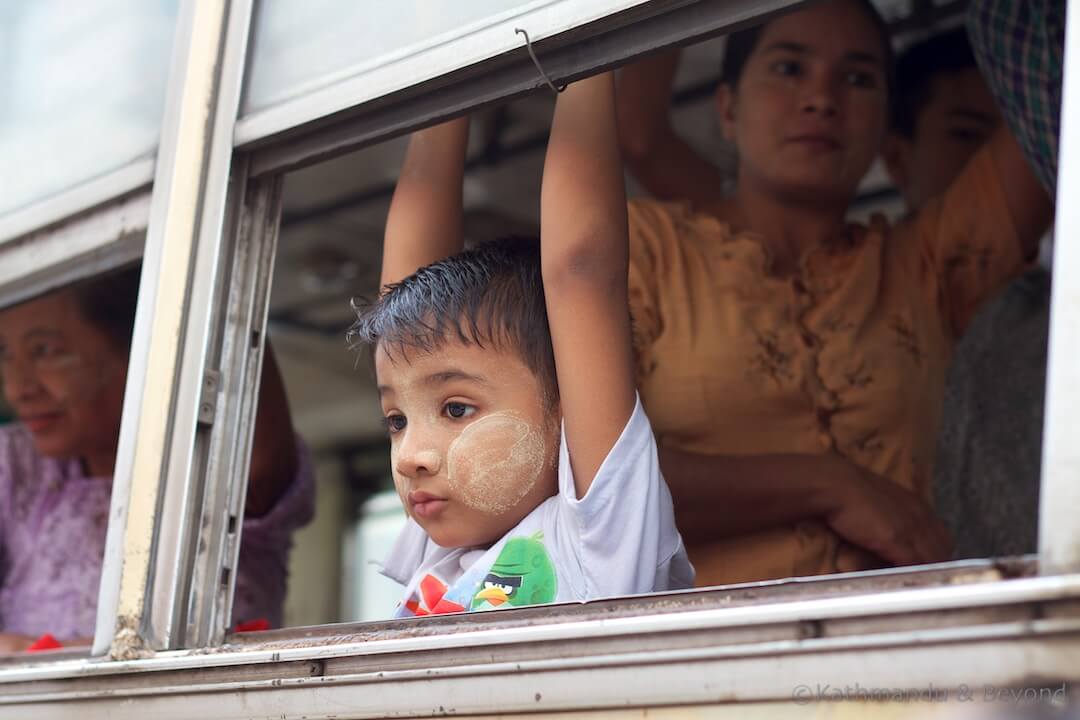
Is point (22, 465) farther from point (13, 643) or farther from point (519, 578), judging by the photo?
point (519, 578)

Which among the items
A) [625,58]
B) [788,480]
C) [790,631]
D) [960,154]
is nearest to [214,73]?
[625,58]

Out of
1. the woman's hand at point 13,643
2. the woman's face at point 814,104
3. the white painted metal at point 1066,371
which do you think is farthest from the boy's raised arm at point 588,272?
the woman's hand at point 13,643

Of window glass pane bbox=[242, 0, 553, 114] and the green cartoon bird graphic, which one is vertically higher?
window glass pane bbox=[242, 0, 553, 114]

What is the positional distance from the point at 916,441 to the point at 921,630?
1306 millimetres

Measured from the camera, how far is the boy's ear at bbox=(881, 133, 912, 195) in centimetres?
302

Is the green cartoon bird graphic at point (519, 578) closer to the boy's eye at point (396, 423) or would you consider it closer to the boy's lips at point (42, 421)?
the boy's eye at point (396, 423)

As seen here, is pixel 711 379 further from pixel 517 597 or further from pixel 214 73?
pixel 214 73

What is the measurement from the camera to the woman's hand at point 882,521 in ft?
6.58

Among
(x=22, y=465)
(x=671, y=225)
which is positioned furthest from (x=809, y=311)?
(x=22, y=465)

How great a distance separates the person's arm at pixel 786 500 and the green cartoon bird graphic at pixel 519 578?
1.57 ft

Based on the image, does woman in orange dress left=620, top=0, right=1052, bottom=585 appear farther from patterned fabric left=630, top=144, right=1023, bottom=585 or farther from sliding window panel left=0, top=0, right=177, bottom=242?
sliding window panel left=0, top=0, right=177, bottom=242

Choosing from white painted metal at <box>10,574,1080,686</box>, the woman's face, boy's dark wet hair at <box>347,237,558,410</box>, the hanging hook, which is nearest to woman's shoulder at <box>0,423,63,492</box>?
white painted metal at <box>10,574,1080,686</box>

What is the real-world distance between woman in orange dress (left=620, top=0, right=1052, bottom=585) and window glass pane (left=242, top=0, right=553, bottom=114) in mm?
705

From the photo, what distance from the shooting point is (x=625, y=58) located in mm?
1375
